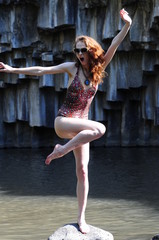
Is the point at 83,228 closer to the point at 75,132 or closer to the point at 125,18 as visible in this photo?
the point at 75,132

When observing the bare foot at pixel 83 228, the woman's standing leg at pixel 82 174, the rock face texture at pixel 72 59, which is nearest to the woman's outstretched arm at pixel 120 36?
the woman's standing leg at pixel 82 174

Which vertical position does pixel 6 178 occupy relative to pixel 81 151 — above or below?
below

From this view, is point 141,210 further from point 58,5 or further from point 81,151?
point 58,5

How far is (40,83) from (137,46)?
4640 mm

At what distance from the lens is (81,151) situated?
543 centimetres

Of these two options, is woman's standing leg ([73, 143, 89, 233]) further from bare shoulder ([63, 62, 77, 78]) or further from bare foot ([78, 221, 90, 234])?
bare shoulder ([63, 62, 77, 78])

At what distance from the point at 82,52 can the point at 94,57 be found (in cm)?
12

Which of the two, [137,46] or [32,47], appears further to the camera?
[32,47]

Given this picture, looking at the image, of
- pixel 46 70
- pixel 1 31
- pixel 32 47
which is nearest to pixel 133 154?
pixel 32 47

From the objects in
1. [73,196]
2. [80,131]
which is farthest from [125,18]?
[73,196]

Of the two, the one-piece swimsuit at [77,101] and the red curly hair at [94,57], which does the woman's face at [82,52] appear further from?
the one-piece swimsuit at [77,101]

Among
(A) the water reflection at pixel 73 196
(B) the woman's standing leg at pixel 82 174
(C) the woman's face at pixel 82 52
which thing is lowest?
(A) the water reflection at pixel 73 196

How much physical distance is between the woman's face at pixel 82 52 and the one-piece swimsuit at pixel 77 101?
16cm

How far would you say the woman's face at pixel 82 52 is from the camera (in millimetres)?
5445
